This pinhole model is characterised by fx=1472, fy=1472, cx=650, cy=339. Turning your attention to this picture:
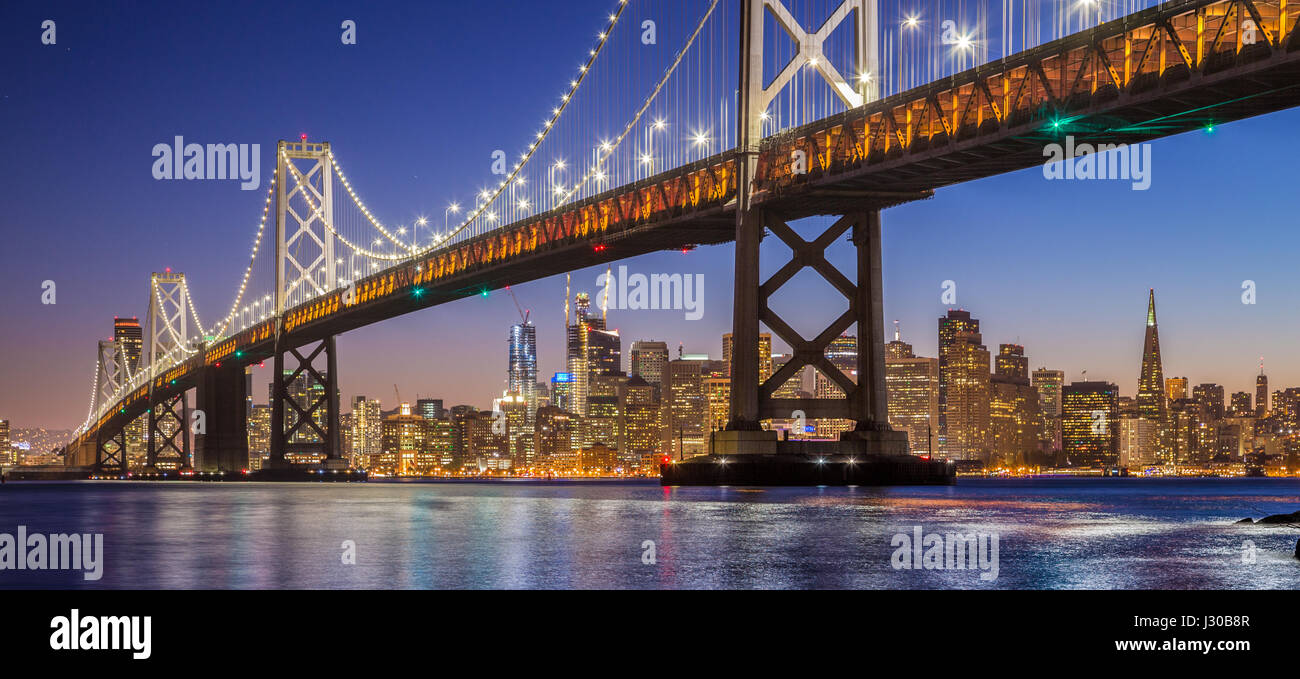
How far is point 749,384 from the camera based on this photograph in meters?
54.1

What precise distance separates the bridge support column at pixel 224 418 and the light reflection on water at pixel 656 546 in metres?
62.7

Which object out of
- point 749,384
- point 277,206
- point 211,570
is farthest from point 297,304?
point 211,570

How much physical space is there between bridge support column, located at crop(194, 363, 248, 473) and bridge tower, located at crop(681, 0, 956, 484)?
211 feet

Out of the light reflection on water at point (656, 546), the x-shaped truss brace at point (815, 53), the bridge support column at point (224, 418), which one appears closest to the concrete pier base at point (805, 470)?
the light reflection on water at point (656, 546)

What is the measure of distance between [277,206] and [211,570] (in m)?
93.7

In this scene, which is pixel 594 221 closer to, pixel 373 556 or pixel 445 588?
pixel 373 556

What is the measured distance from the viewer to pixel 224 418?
11269cm

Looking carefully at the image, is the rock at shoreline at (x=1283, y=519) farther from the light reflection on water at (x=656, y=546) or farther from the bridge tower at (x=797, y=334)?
the bridge tower at (x=797, y=334)

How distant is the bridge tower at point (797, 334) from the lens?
54025 millimetres

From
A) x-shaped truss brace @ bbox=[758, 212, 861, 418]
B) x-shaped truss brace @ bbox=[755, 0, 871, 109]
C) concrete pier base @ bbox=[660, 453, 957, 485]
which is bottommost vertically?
concrete pier base @ bbox=[660, 453, 957, 485]

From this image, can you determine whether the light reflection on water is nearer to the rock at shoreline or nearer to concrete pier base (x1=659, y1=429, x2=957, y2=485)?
the rock at shoreline

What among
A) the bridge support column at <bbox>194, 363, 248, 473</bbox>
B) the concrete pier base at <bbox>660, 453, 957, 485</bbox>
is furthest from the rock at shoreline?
the bridge support column at <bbox>194, 363, 248, 473</bbox>

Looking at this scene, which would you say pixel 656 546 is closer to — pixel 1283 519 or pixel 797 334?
pixel 1283 519

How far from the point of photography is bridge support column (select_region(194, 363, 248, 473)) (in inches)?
4409
